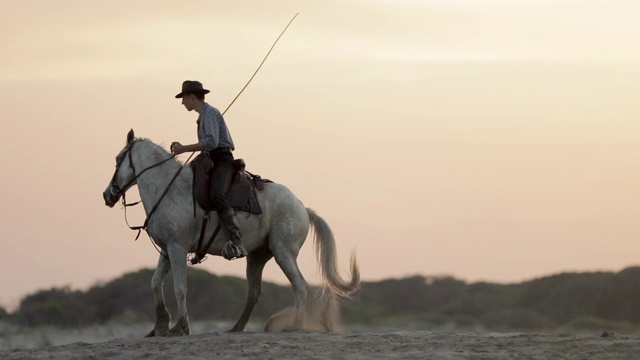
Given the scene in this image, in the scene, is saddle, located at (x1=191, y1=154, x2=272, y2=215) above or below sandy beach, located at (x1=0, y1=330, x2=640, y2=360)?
above

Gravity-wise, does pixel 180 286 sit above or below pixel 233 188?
below

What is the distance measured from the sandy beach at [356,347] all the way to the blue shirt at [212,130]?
89.4 inches

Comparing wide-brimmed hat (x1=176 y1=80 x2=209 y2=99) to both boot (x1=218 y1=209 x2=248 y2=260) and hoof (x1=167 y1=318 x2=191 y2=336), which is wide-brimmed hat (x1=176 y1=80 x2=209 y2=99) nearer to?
boot (x1=218 y1=209 x2=248 y2=260)

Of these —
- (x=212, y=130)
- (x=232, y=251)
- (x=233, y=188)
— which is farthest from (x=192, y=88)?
(x=232, y=251)

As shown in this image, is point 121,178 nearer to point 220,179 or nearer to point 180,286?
point 220,179

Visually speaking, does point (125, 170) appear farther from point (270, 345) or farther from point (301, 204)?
point (270, 345)

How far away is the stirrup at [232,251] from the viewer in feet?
54.8

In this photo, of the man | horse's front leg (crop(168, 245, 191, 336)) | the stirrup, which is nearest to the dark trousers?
the man

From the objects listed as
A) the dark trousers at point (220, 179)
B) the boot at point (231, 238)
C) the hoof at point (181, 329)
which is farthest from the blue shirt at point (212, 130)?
the hoof at point (181, 329)

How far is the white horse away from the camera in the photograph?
16797 millimetres

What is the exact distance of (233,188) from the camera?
17.0 metres

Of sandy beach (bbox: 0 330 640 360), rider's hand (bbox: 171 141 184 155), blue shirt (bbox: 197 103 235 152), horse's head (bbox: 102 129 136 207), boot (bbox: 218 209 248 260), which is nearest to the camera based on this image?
sandy beach (bbox: 0 330 640 360)

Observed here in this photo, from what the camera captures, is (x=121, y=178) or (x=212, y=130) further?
(x=121, y=178)

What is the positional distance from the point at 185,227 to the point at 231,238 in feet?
1.89
